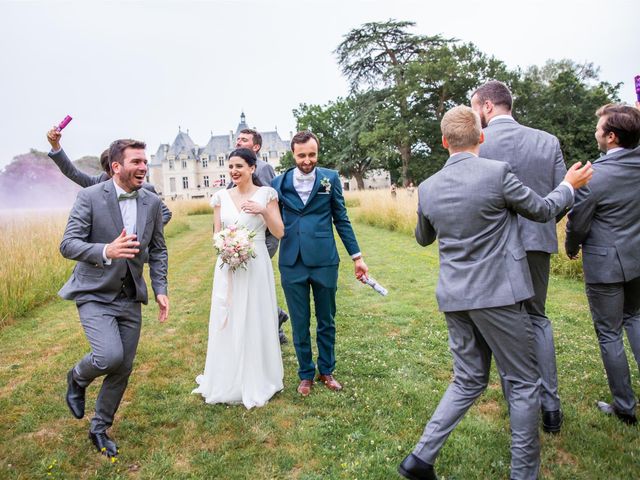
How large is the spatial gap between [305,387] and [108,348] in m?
2.04

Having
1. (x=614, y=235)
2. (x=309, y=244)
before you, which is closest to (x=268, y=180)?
(x=309, y=244)

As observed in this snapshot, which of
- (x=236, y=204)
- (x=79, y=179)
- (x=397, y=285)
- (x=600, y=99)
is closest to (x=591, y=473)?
(x=236, y=204)

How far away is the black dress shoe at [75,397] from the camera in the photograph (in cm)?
385

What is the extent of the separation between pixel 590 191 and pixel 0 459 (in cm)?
518

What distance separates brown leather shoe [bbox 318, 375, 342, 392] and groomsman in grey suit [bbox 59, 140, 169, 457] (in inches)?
79.9

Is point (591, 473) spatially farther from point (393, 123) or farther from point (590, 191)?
point (393, 123)

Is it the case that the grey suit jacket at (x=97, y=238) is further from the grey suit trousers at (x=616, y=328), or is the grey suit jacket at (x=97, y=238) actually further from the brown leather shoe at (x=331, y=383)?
the grey suit trousers at (x=616, y=328)

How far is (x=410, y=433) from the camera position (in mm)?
3904

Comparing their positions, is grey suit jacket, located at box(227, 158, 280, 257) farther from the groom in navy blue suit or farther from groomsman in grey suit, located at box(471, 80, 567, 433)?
groomsman in grey suit, located at box(471, 80, 567, 433)

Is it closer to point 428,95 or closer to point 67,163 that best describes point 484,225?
point 67,163

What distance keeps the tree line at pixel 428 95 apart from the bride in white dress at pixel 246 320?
35.6 metres

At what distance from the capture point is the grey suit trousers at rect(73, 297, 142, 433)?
3.61m

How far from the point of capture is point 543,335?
3723mm

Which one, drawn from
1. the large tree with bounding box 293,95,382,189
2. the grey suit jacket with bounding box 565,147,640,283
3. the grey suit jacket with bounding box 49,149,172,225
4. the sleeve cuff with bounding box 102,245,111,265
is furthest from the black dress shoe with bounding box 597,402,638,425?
the large tree with bounding box 293,95,382,189
